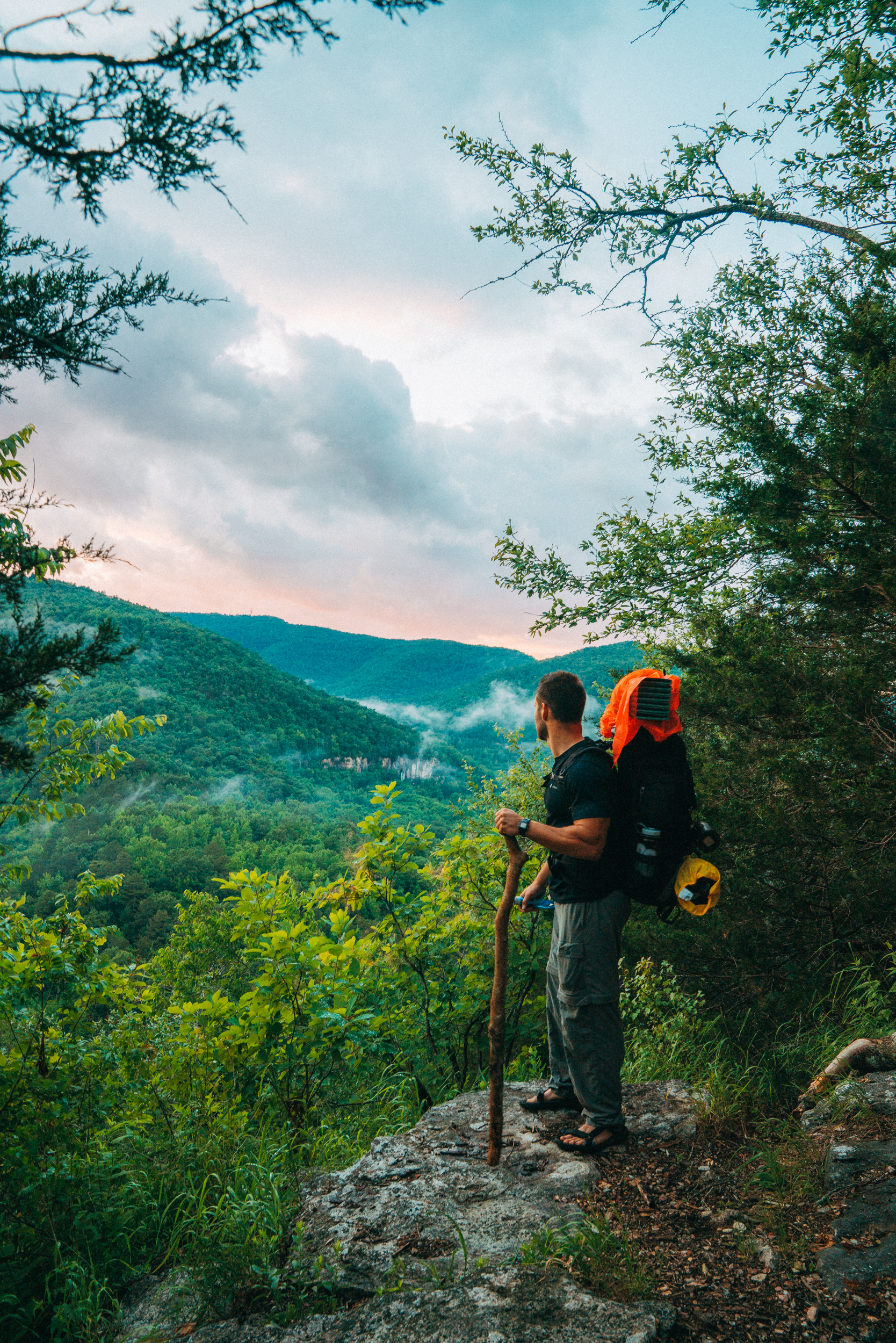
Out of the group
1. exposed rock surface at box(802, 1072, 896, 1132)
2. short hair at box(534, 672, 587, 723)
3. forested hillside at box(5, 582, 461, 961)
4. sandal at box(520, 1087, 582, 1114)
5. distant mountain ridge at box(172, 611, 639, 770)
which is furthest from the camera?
distant mountain ridge at box(172, 611, 639, 770)

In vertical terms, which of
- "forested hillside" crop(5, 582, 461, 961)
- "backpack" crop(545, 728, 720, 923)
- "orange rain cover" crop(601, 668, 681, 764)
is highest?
"orange rain cover" crop(601, 668, 681, 764)

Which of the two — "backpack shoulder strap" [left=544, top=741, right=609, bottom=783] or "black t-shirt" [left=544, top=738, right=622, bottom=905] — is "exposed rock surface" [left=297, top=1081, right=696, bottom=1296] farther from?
"backpack shoulder strap" [left=544, top=741, right=609, bottom=783]

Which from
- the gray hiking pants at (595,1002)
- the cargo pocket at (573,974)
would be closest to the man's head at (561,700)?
the gray hiking pants at (595,1002)

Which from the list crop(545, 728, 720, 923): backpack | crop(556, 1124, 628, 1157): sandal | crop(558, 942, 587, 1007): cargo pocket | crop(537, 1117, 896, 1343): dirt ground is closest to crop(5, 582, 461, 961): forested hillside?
crop(556, 1124, 628, 1157): sandal

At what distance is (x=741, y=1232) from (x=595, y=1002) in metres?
0.81

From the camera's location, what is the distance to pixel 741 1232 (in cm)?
221

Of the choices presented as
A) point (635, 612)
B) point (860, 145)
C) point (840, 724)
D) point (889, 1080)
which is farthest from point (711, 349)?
point (889, 1080)

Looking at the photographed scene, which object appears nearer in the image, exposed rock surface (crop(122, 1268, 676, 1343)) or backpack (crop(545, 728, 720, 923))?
exposed rock surface (crop(122, 1268, 676, 1343))

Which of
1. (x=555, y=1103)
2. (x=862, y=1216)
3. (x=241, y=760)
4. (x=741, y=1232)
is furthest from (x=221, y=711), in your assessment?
(x=862, y=1216)

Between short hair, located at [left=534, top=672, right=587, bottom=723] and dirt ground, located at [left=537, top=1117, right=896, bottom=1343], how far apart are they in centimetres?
175

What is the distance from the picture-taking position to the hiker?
267cm

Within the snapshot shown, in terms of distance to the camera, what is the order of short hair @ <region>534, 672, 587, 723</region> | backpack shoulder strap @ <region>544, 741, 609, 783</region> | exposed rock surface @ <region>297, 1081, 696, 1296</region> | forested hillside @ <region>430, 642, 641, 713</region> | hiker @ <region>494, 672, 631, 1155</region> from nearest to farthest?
1. exposed rock surface @ <region>297, 1081, 696, 1296</region>
2. hiker @ <region>494, 672, 631, 1155</region>
3. backpack shoulder strap @ <region>544, 741, 609, 783</region>
4. short hair @ <region>534, 672, 587, 723</region>
5. forested hillside @ <region>430, 642, 641, 713</region>

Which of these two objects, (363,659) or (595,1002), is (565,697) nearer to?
(595,1002)

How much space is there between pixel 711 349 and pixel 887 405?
3.60 metres
